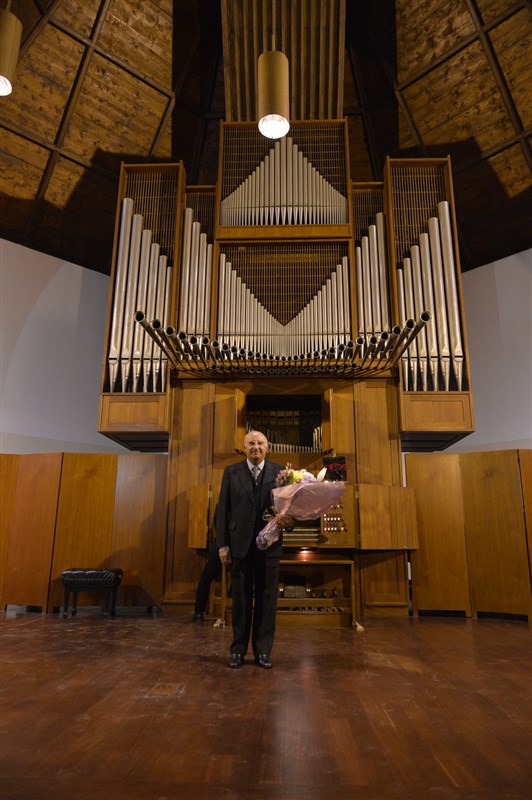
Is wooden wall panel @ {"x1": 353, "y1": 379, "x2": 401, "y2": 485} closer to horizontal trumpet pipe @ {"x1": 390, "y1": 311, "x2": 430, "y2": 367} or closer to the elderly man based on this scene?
horizontal trumpet pipe @ {"x1": 390, "y1": 311, "x2": 430, "y2": 367}

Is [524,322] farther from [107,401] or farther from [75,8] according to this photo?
[75,8]

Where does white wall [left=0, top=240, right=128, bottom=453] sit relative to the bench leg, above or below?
above

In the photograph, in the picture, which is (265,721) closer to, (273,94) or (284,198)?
(273,94)

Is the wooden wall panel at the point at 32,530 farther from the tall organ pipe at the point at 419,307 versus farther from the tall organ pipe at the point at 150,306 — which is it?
the tall organ pipe at the point at 419,307

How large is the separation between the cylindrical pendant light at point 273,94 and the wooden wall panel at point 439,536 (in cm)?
452

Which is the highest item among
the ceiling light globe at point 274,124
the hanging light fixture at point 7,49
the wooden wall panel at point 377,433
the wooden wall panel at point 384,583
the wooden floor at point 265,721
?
the hanging light fixture at point 7,49

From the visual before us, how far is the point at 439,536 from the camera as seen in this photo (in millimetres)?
6742

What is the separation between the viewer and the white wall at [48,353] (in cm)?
874

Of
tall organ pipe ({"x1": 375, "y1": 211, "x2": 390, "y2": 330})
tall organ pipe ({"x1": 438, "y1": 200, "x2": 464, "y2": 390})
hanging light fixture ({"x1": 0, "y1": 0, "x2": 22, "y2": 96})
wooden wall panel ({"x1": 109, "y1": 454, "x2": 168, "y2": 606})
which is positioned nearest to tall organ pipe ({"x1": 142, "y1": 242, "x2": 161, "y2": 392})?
wooden wall panel ({"x1": 109, "y1": 454, "x2": 168, "y2": 606})

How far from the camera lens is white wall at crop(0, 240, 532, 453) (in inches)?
344

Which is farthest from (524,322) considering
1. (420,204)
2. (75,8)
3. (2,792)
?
(2,792)

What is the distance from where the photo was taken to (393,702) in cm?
303

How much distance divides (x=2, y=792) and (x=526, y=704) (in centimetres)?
248

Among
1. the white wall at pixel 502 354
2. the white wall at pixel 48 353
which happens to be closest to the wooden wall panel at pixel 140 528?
the white wall at pixel 48 353
